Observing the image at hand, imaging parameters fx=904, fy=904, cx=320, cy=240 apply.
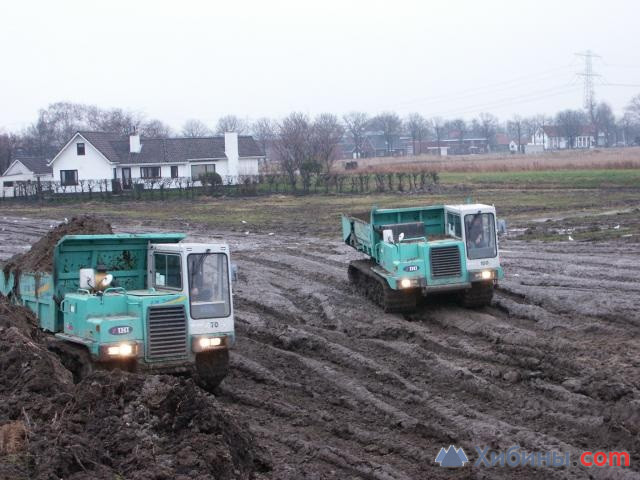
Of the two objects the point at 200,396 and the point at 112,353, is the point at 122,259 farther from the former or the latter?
the point at 200,396

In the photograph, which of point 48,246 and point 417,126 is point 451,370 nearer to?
A: point 48,246

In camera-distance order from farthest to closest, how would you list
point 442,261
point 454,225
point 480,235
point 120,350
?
1. point 454,225
2. point 480,235
3. point 442,261
4. point 120,350

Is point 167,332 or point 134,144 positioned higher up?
point 134,144

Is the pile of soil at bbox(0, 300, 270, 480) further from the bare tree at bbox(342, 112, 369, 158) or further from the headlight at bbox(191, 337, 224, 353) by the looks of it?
the bare tree at bbox(342, 112, 369, 158)

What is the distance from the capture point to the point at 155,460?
8.95m

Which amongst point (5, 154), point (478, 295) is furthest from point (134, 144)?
point (478, 295)

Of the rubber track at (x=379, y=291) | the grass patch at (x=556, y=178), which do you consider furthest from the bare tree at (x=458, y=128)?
the rubber track at (x=379, y=291)

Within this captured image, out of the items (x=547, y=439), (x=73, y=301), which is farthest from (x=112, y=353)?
(x=547, y=439)

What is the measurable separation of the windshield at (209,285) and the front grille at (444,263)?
6.52m

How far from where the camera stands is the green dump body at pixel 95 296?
12781mm

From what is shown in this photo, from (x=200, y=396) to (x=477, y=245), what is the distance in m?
10.3

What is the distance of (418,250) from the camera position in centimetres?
1917

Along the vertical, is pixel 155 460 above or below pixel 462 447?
above

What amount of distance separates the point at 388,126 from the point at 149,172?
94.9 meters
